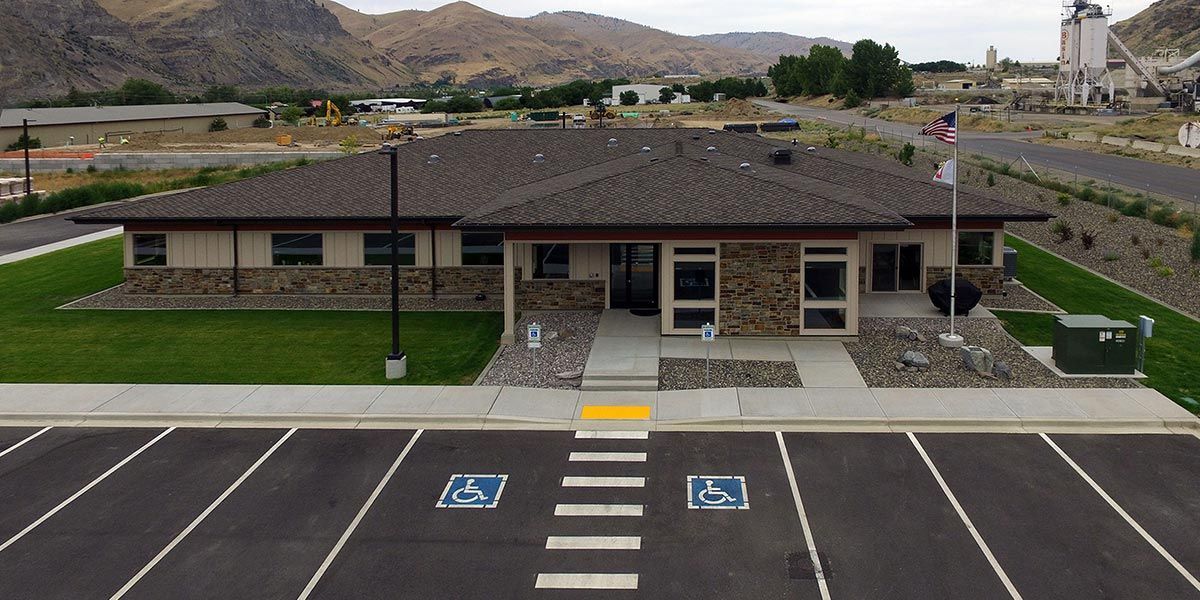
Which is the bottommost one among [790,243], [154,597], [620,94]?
[154,597]

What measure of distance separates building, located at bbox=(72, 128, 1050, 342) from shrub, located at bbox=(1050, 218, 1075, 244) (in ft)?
22.5

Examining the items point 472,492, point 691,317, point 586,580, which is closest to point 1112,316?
point 691,317

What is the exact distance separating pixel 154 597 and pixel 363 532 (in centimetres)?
280

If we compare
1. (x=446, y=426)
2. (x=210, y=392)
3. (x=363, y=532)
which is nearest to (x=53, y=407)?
(x=210, y=392)

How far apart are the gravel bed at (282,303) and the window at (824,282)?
930 centimetres

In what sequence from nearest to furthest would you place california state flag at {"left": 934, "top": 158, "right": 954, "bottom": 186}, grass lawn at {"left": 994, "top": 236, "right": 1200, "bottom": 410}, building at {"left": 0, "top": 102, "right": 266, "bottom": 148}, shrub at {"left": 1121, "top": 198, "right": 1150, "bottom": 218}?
grass lawn at {"left": 994, "top": 236, "right": 1200, "bottom": 410}
california state flag at {"left": 934, "top": 158, "right": 954, "bottom": 186}
shrub at {"left": 1121, "top": 198, "right": 1150, "bottom": 218}
building at {"left": 0, "top": 102, "right": 266, "bottom": 148}

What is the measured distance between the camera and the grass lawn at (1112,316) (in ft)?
66.0

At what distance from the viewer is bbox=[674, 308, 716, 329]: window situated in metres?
23.2

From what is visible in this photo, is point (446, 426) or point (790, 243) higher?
point (790, 243)

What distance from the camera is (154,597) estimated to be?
11289mm

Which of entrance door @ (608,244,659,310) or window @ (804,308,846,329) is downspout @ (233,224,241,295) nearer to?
entrance door @ (608,244,659,310)

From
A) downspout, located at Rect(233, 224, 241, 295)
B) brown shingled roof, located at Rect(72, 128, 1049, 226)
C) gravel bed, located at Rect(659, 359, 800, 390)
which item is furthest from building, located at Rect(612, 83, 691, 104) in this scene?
gravel bed, located at Rect(659, 359, 800, 390)

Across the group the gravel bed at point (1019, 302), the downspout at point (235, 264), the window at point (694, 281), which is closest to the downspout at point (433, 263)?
the downspout at point (235, 264)

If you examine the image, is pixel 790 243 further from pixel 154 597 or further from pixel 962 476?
pixel 154 597
